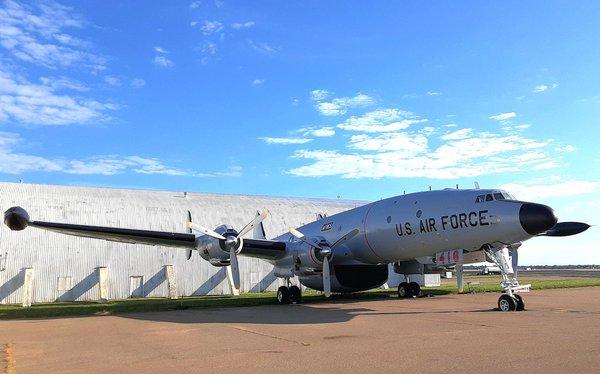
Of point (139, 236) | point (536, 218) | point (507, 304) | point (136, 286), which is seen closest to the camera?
point (536, 218)

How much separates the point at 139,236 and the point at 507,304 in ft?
45.7

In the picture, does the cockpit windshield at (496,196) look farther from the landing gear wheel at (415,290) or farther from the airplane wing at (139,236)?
the landing gear wheel at (415,290)

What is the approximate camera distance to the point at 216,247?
1975cm

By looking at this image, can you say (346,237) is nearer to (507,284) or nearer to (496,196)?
(496,196)

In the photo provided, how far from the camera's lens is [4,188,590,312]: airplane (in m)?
15.6

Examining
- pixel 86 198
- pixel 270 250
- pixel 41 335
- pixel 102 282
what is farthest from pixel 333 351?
pixel 86 198

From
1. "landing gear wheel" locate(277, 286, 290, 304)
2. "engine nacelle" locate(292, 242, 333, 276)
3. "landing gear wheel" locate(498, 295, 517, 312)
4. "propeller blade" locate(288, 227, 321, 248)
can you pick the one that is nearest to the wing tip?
"propeller blade" locate(288, 227, 321, 248)

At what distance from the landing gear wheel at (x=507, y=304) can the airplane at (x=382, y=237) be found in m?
0.03

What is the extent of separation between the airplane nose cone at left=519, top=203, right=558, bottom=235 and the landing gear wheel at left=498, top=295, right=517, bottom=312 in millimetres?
2229

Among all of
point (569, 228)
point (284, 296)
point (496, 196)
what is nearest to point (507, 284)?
point (496, 196)

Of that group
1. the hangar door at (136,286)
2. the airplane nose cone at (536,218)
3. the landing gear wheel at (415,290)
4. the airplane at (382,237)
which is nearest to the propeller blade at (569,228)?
the airplane at (382,237)

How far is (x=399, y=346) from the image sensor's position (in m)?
8.77

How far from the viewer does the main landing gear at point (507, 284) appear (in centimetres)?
1529

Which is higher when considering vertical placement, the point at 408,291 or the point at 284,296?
the point at 284,296
